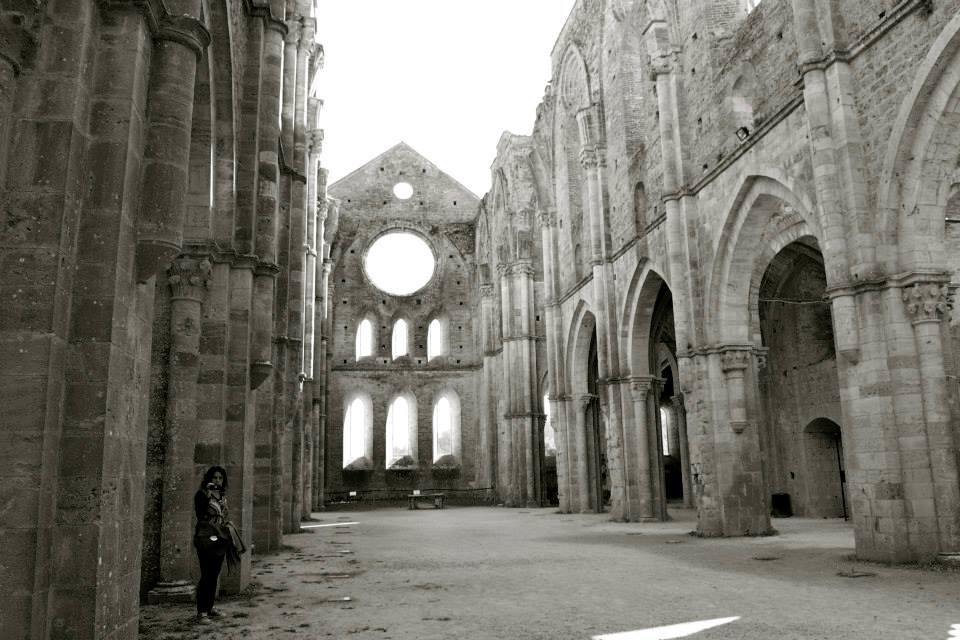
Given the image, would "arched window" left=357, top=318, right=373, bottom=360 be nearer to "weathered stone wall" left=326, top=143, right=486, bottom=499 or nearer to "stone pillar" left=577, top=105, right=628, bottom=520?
"weathered stone wall" left=326, top=143, right=486, bottom=499

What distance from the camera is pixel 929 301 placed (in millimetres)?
9961

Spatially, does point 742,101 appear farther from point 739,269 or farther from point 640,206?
point 640,206

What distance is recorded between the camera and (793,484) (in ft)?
68.9

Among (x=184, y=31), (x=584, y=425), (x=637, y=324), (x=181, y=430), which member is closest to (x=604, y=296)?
(x=637, y=324)

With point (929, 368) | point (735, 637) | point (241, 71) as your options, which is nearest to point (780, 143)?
point (929, 368)

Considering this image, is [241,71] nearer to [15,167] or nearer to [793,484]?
[15,167]

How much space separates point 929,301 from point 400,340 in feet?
98.7

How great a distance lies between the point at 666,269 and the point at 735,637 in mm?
12632

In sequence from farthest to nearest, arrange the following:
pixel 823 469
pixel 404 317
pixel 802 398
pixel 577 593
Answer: pixel 404 317, pixel 802 398, pixel 823 469, pixel 577 593

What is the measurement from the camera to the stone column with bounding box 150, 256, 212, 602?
769cm

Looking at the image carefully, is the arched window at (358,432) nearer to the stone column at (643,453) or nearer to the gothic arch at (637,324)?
the gothic arch at (637,324)

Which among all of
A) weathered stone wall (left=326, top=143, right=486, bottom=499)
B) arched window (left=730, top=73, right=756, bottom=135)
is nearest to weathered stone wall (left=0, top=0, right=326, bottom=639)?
arched window (left=730, top=73, right=756, bottom=135)

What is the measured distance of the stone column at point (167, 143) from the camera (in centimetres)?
497

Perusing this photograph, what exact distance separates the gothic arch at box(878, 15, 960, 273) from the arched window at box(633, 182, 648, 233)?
906 cm
